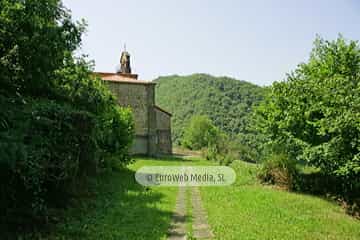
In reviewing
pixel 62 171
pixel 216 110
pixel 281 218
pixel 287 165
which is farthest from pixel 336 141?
pixel 216 110

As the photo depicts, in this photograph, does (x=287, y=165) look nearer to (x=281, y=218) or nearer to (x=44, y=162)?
(x=281, y=218)

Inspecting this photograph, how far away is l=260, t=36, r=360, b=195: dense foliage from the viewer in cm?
1274

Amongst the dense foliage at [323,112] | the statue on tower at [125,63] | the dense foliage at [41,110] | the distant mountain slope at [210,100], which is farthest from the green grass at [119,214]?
the distant mountain slope at [210,100]

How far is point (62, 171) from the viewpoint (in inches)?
277

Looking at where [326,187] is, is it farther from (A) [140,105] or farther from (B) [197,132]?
(B) [197,132]

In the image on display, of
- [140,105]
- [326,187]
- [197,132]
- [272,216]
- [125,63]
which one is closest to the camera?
[272,216]

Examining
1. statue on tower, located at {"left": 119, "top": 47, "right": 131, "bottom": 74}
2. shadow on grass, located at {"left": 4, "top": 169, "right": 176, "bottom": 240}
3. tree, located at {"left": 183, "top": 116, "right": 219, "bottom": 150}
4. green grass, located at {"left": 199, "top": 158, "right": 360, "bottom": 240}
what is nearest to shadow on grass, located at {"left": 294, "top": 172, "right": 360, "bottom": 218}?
green grass, located at {"left": 199, "top": 158, "right": 360, "bottom": 240}

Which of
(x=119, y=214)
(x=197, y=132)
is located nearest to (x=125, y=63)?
(x=197, y=132)

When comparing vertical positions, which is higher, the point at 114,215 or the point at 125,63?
the point at 125,63

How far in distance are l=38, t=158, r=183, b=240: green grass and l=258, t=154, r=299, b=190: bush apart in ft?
18.8

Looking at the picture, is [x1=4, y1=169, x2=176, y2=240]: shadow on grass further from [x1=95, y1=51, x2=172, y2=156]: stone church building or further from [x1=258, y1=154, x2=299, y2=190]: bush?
[x1=95, y1=51, x2=172, y2=156]: stone church building

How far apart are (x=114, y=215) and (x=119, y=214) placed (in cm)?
18

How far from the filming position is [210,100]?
276ft

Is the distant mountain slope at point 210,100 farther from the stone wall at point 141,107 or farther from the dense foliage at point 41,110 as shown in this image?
the dense foliage at point 41,110
